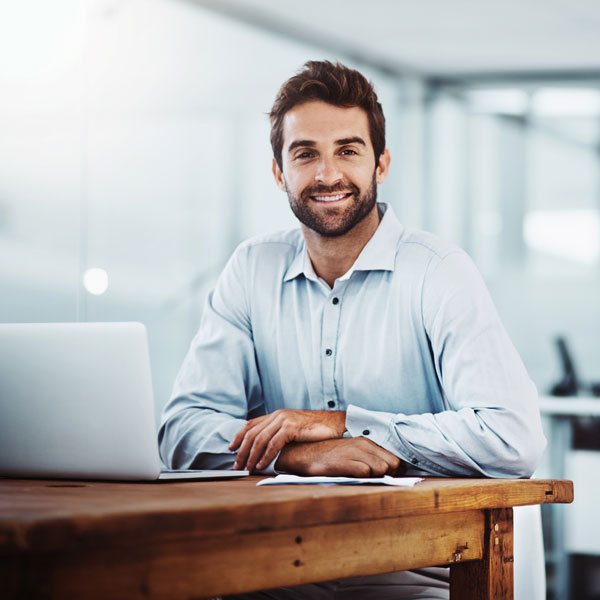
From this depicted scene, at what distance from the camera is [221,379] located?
2039 millimetres

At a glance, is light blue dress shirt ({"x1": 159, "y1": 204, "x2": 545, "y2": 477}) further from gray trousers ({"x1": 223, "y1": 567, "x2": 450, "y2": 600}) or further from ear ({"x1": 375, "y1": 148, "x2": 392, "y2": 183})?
gray trousers ({"x1": 223, "y1": 567, "x2": 450, "y2": 600})

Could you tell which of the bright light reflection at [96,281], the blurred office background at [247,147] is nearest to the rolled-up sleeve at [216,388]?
the blurred office background at [247,147]

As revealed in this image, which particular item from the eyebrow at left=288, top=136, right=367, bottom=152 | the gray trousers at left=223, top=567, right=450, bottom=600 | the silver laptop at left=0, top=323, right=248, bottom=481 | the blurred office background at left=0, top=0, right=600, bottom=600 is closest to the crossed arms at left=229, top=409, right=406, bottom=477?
the silver laptop at left=0, top=323, right=248, bottom=481

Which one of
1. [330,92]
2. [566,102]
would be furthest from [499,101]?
[330,92]

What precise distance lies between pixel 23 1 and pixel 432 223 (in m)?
4.04

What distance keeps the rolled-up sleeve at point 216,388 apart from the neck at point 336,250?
19 centimetres

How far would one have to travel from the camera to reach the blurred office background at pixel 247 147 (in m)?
3.83

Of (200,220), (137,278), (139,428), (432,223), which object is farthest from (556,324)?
(139,428)

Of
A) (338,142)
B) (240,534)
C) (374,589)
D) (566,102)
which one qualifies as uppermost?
(566,102)

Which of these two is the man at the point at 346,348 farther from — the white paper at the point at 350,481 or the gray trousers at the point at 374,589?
the white paper at the point at 350,481

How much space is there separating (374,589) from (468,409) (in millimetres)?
376

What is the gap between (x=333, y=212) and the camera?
2.06 m

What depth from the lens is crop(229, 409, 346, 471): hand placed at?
66.4 inches

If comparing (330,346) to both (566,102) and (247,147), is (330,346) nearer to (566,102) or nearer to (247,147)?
(247,147)
